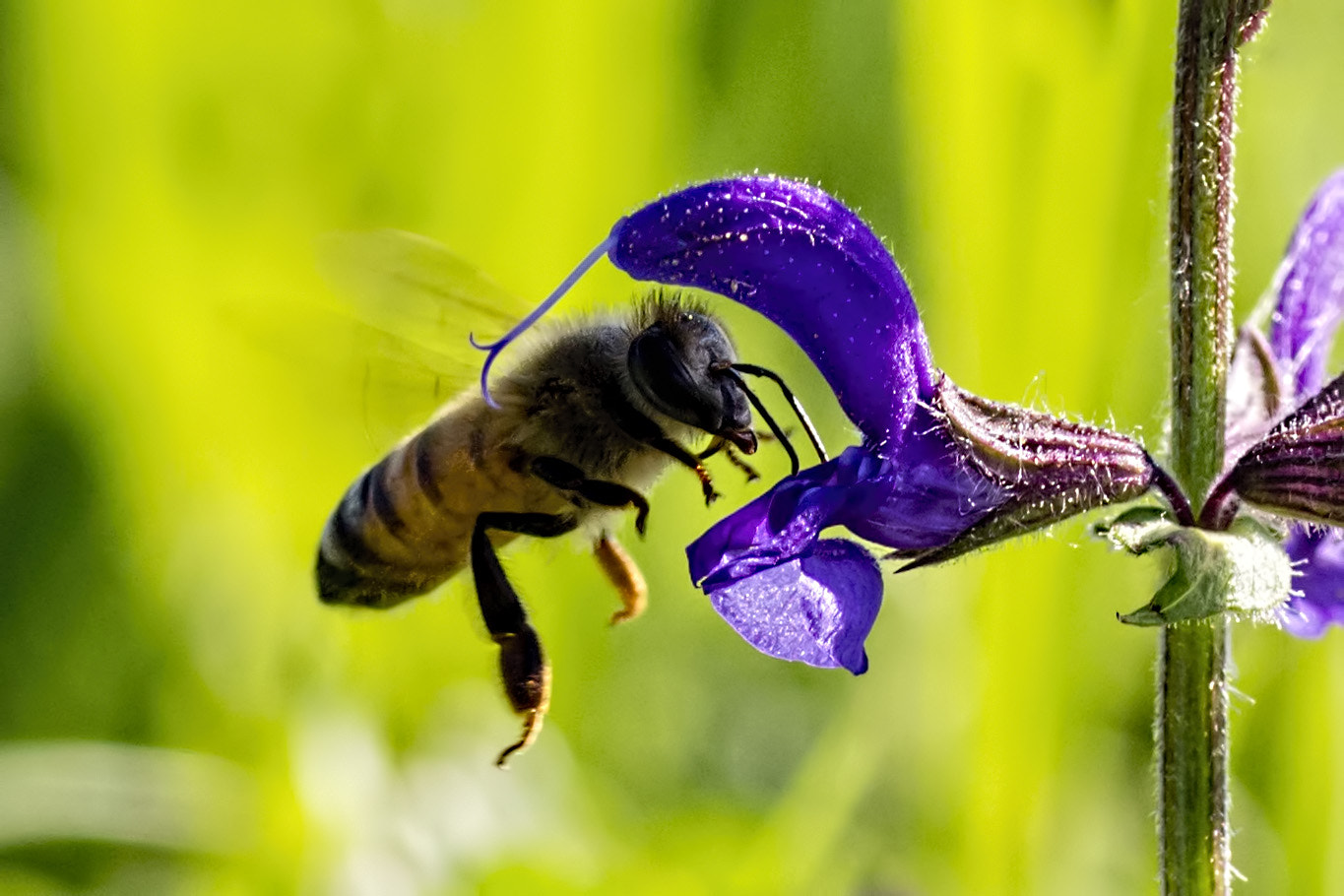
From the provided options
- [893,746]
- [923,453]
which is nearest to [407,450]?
[923,453]

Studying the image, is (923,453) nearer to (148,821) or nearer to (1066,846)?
(1066,846)

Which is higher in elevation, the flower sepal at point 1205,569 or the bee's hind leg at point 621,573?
the bee's hind leg at point 621,573

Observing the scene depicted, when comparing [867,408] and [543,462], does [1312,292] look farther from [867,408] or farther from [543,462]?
[543,462]

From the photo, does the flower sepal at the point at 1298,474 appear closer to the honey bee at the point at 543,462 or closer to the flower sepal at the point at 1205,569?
the flower sepal at the point at 1205,569

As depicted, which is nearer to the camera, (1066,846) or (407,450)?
(407,450)

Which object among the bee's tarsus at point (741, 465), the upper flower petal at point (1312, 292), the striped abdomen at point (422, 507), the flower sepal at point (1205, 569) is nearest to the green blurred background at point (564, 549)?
the upper flower petal at point (1312, 292)

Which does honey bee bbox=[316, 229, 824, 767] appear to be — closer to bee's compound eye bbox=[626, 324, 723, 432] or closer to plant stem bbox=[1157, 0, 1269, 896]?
bee's compound eye bbox=[626, 324, 723, 432]
